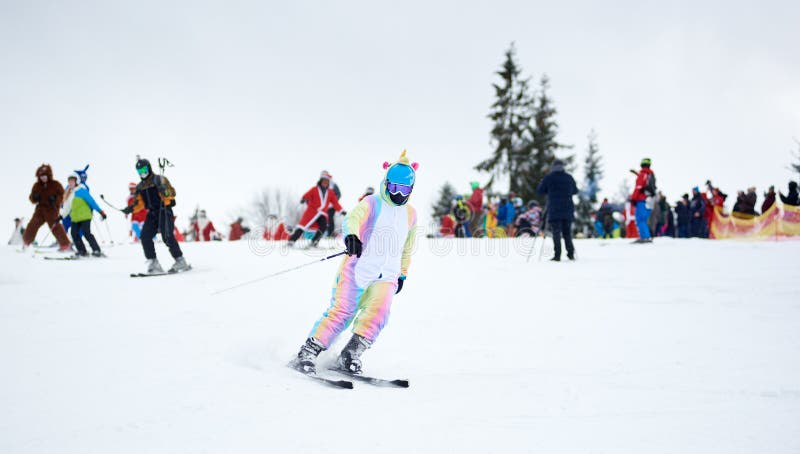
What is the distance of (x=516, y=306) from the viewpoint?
229 inches

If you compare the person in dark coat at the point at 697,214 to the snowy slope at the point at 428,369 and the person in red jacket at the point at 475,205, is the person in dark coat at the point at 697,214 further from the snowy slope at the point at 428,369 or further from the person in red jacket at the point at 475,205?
the snowy slope at the point at 428,369

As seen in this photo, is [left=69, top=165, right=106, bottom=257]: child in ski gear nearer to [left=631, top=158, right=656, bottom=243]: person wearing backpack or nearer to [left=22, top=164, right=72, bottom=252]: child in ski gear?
[left=22, top=164, right=72, bottom=252]: child in ski gear

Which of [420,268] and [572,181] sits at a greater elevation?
[572,181]

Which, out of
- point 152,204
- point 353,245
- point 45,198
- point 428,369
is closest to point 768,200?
point 428,369

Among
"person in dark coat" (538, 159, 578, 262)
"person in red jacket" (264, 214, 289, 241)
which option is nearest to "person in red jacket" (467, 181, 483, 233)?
"person in red jacket" (264, 214, 289, 241)

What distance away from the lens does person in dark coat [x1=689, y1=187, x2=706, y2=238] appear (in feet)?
52.0

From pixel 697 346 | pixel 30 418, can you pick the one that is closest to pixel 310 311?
pixel 30 418

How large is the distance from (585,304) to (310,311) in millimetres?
3353

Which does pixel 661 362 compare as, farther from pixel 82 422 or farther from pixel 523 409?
pixel 82 422

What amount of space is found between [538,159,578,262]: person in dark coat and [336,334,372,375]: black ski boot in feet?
23.2

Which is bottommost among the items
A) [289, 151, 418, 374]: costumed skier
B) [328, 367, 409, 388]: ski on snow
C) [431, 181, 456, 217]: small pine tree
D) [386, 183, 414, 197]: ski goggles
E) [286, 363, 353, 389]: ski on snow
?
[328, 367, 409, 388]: ski on snow

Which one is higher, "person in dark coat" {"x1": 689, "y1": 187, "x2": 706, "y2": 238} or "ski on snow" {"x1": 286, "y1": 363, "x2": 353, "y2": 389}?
"person in dark coat" {"x1": 689, "y1": 187, "x2": 706, "y2": 238}

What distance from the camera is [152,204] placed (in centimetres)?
810

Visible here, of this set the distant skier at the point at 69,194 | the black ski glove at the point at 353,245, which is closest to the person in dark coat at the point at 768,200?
the black ski glove at the point at 353,245
